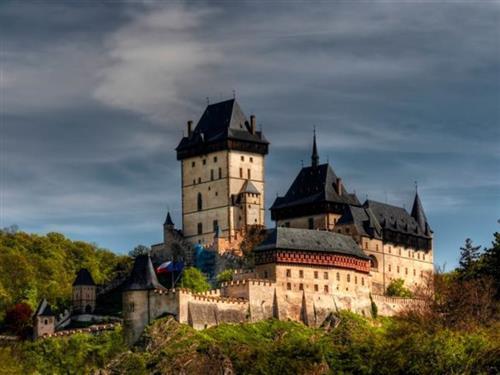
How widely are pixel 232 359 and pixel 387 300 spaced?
24.2 metres

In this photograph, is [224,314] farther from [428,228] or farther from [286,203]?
[428,228]

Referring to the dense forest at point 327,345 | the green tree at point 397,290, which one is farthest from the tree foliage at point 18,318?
the green tree at point 397,290

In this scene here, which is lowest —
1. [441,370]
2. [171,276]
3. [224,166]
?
[441,370]

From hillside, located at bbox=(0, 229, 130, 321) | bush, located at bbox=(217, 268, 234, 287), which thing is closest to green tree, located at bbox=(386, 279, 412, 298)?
bush, located at bbox=(217, 268, 234, 287)

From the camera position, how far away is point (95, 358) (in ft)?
363

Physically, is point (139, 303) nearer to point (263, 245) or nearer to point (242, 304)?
point (242, 304)

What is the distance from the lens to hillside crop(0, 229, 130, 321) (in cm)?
13250

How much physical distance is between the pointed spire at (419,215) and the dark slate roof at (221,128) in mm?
15647

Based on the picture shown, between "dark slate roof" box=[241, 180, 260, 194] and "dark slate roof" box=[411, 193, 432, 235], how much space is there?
627 inches

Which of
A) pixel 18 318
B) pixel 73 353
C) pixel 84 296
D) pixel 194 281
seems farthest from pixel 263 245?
pixel 18 318

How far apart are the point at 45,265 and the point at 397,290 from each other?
119 ft

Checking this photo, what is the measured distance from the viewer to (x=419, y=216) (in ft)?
464

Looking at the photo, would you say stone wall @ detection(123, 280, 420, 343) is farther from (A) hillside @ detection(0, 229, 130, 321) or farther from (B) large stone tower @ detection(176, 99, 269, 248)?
(A) hillside @ detection(0, 229, 130, 321)

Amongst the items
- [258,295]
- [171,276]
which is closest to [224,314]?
[258,295]
